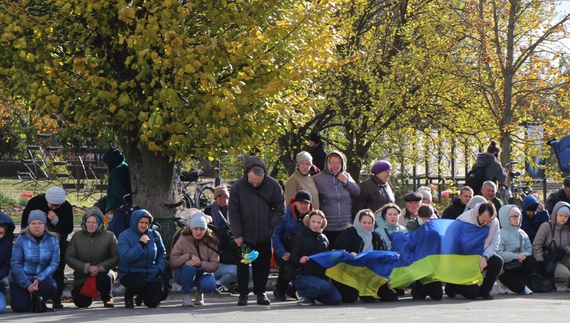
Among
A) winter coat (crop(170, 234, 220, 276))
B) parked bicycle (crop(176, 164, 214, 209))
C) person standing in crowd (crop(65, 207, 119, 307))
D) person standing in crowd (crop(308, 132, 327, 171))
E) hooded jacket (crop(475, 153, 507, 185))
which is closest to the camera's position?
person standing in crowd (crop(65, 207, 119, 307))

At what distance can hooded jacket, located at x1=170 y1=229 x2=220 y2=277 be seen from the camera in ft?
42.6

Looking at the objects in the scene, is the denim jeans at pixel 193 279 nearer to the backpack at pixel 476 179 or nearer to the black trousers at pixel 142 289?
the black trousers at pixel 142 289

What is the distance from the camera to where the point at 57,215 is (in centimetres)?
1327

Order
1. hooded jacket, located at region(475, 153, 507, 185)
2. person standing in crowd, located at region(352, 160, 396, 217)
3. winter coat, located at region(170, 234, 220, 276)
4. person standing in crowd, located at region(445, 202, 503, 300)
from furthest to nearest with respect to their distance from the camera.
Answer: hooded jacket, located at region(475, 153, 507, 185) < person standing in crowd, located at region(352, 160, 396, 217) < person standing in crowd, located at region(445, 202, 503, 300) < winter coat, located at region(170, 234, 220, 276)

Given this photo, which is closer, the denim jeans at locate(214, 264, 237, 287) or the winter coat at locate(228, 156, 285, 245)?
the winter coat at locate(228, 156, 285, 245)

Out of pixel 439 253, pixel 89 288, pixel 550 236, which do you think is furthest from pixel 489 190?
pixel 89 288

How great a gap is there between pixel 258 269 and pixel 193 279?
855 mm

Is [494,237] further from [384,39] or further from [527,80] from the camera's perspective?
[384,39]

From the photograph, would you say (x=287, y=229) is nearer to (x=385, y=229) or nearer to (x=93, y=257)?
(x=385, y=229)

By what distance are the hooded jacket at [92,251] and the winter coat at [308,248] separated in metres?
2.29

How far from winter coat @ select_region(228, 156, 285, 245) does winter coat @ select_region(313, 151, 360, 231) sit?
142 cm

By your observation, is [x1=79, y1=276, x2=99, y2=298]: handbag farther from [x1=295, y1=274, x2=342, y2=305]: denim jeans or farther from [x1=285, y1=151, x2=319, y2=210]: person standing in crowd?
[x1=285, y1=151, x2=319, y2=210]: person standing in crowd

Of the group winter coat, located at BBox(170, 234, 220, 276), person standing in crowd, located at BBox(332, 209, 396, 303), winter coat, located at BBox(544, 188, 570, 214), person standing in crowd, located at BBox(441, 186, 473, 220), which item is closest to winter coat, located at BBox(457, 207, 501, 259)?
person standing in crowd, located at BBox(332, 209, 396, 303)

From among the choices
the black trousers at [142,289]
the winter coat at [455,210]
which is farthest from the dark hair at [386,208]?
the black trousers at [142,289]
